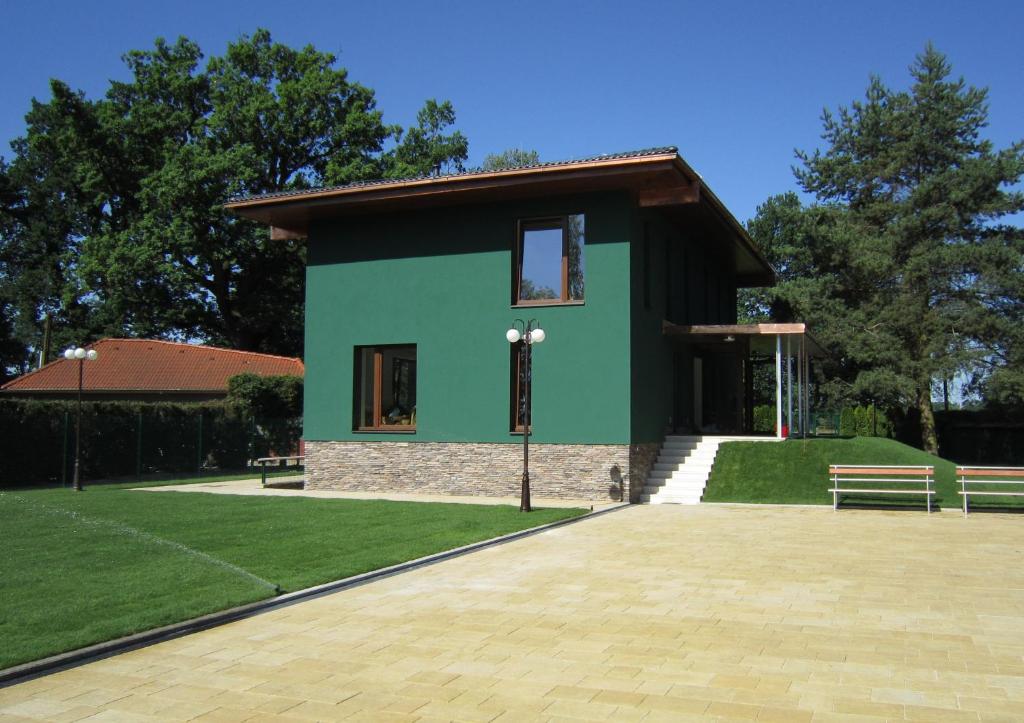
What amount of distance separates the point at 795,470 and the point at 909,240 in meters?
15.5

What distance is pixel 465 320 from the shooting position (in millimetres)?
19422

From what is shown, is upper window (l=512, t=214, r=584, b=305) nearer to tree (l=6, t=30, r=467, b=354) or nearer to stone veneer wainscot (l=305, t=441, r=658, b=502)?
stone veneer wainscot (l=305, t=441, r=658, b=502)

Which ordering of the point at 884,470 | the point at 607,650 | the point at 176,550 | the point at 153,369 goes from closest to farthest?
1. the point at 607,650
2. the point at 176,550
3. the point at 884,470
4. the point at 153,369

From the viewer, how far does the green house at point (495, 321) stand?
18.0 m

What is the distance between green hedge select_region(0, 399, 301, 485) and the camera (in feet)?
71.7

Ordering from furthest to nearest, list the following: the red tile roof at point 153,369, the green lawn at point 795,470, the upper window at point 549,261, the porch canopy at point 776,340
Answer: the red tile roof at point 153,369, the porch canopy at point 776,340, the upper window at point 549,261, the green lawn at point 795,470

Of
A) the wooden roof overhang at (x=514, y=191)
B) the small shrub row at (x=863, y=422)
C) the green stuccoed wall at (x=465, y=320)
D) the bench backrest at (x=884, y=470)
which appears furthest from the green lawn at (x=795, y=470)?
the small shrub row at (x=863, y=422)

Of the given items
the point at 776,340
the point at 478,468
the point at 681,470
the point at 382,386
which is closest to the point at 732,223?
the point at 776,340

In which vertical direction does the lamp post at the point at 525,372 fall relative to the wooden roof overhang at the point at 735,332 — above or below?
below

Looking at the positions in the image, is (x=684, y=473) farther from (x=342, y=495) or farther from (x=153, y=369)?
(x=153, y=369)

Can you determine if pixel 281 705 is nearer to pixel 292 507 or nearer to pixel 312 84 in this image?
pixel 292 507

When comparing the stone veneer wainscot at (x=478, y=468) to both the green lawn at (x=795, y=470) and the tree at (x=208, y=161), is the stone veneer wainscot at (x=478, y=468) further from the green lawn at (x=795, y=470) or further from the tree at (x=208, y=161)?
the tree at (x=208, y=161)

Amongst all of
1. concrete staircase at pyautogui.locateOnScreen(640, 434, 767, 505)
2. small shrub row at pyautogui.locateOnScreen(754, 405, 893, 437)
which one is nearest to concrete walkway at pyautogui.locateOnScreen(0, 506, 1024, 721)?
concrete staircase at pyautogui.locateOnScreen(640, 434, 767, 505)

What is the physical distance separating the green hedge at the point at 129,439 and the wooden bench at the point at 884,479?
56.3 ft
